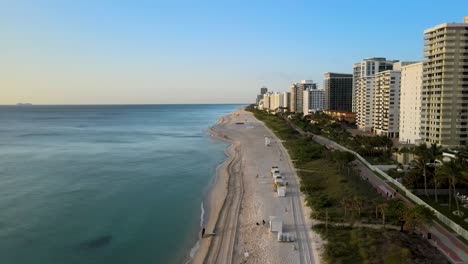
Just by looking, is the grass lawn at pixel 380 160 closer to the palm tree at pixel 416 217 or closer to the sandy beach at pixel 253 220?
the sandy beach at pixel 253 220

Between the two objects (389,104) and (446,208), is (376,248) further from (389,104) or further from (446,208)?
(389,104)

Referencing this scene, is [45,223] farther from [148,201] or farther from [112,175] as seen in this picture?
[112,175]

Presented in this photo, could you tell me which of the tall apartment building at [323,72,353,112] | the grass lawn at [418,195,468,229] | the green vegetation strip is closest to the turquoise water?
the green vegetation strip

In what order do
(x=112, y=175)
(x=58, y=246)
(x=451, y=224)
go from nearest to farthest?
(x=451, y=224)
(x=58, y=246)
(x=112, y=175)

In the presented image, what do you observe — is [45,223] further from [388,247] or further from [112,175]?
[388,247]

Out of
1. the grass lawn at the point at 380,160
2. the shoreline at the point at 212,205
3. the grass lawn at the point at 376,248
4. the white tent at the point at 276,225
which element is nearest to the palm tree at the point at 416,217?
the grass lawn at the point at 376,248

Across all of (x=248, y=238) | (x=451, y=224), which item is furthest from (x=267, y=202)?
(x=451, y=224)

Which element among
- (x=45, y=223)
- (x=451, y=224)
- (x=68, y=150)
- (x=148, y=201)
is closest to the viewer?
(x=451, y=224)

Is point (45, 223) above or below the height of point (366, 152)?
below

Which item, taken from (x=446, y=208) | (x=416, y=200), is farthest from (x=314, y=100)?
(x=446, y=208)

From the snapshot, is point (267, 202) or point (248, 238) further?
point (267, 202)
